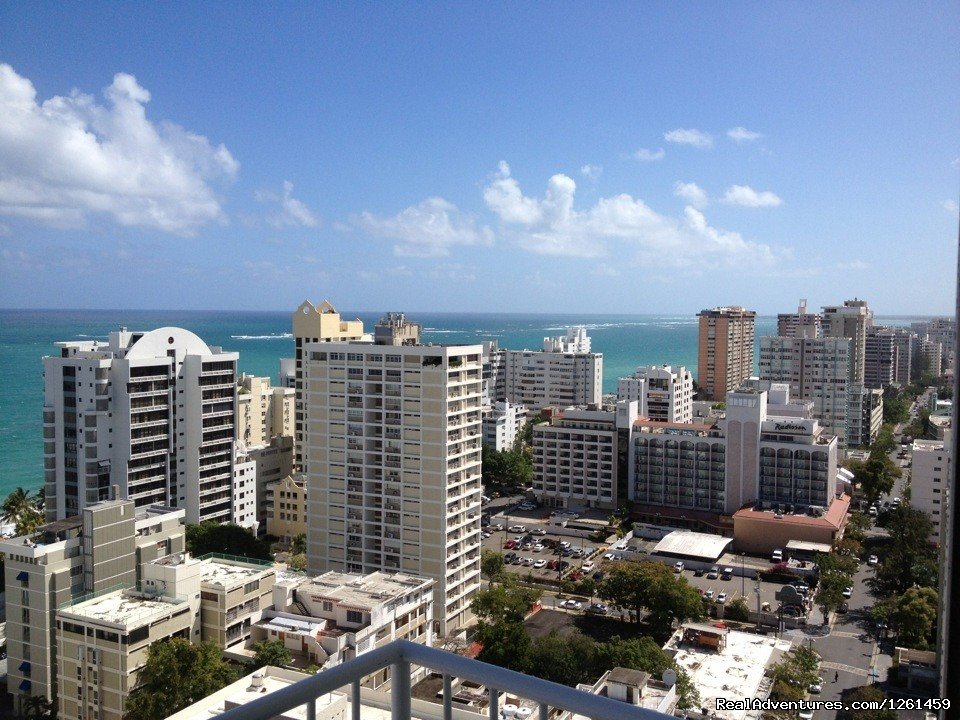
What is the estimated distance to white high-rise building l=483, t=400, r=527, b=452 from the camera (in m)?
14.3

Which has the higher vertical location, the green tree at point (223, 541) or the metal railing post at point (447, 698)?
the metal railing post at point (447, 698)

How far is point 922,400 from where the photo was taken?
20516 millimetres

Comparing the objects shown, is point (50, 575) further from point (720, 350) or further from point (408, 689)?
point (720, 350)

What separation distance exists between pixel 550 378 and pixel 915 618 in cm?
1185

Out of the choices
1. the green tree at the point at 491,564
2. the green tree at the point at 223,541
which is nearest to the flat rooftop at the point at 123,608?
the green tree at the point at 223,541

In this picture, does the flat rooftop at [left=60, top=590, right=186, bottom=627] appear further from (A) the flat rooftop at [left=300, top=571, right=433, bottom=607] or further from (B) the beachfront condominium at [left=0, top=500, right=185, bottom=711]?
(A) the flat rooftop at [left=300, top=571, right=433, bottom=607]

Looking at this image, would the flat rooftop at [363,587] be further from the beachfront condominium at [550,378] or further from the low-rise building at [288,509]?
the beachfront condominium at [550,378]

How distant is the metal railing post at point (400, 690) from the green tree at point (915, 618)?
675cm

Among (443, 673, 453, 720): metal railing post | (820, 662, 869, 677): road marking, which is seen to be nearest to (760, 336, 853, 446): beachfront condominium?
(820, 662, 869, 677): road marking

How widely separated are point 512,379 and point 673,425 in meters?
7.23

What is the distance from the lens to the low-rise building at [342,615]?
199 inches

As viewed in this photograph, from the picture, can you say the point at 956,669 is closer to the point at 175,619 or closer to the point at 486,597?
the point at 175,619

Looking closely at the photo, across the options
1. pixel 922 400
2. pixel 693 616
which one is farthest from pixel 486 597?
pixel 922 400

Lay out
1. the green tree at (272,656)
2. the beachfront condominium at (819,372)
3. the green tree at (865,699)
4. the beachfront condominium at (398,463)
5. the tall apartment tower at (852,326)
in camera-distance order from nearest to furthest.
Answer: the green tree at (865,699)
the green tree at (272,656)
the beachfront condominium at (398,463)
the beachfront condominium at (819,372)
the tall apartment tower at (852,326)
